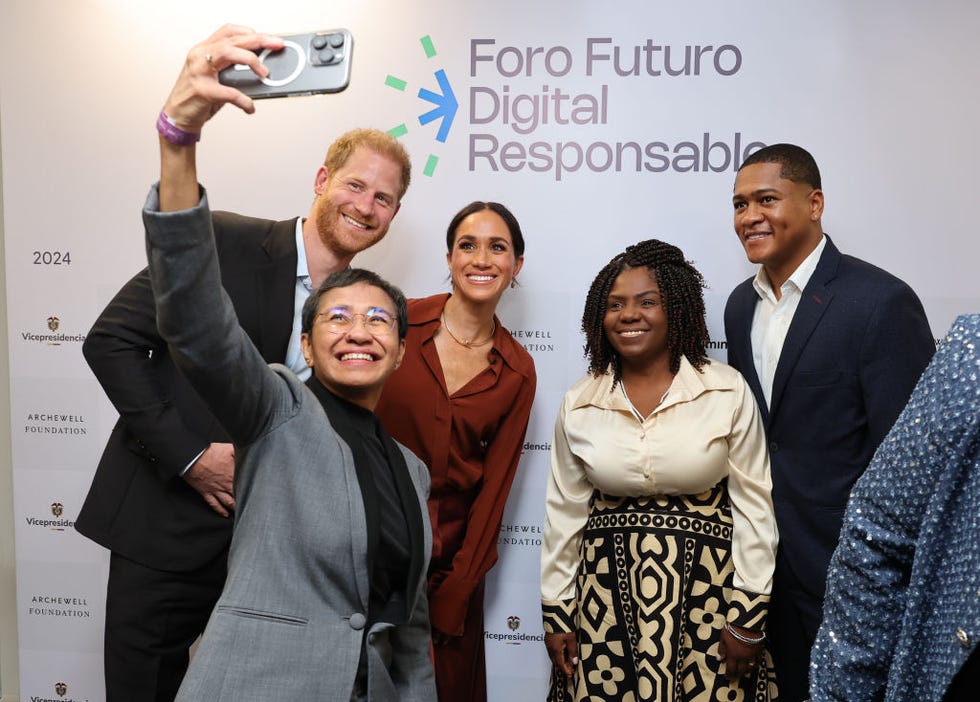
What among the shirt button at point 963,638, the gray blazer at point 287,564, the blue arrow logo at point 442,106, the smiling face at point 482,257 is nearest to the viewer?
the shirt button at point 963,638

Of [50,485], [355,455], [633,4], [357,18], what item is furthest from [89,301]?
[633,4]

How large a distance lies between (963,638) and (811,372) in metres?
1.49

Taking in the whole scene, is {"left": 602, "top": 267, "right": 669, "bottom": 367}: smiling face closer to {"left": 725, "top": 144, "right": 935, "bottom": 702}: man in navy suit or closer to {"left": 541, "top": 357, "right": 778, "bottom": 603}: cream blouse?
{"left": 541, "top": 357, "right": 778, "bottom": 603}: cream blouse

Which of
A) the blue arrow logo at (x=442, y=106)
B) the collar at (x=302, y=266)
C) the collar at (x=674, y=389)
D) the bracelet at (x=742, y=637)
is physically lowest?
the bracelet at (x=742, y=637)

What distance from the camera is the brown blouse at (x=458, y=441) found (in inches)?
105

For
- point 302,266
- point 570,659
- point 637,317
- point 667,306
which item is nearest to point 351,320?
point 302,266

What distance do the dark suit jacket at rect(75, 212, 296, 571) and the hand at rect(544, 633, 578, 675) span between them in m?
1.03

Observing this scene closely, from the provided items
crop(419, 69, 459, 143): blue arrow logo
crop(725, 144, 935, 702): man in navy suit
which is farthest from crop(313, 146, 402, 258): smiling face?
crop(725, 144, 935, 702): man in navy suit

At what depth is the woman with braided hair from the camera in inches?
92.5

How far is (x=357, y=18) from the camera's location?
3.18m

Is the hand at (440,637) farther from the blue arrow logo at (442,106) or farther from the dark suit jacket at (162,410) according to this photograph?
the blue arrow logo at (442,106)

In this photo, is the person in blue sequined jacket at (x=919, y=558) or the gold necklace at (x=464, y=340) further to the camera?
the gold necklace at (x=464, y=340)


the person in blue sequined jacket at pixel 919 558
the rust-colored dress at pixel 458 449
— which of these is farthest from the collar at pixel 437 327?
the person in blue sequined jacket at pixel 919 558

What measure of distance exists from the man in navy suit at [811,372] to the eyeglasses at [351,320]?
121 cm
